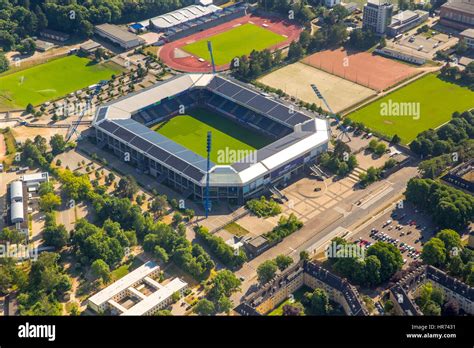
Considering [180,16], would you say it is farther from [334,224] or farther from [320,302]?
[320,302]

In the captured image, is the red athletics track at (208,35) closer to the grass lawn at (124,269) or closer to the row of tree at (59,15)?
the row of tree at (59,15)

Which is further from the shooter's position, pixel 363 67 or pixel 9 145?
pixel 363 67

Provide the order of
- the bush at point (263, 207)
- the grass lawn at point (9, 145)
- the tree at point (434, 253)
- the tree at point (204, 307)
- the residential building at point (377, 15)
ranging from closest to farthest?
the tree at point (204, 307) → the tree at point (434, 253) → the bush at point (263, 207) → the grass lawn at point (9, 145) → the residential building at point (377, 15)

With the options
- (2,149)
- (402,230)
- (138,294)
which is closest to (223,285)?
(138,294)

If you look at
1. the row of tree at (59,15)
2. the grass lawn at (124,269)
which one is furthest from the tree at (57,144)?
the row of tree at (59,15)

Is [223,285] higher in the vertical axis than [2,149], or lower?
higher

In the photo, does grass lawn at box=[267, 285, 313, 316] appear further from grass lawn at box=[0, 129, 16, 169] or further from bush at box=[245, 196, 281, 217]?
grass lawn at box=[0, 129, 16, 169]
